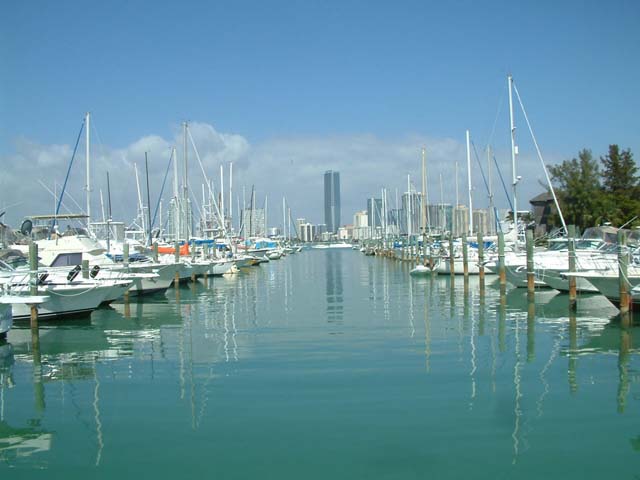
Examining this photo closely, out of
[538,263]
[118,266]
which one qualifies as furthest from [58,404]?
[538,263]

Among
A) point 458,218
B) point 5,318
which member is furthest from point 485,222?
point 5,318

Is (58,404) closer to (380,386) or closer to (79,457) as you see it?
(79,457)

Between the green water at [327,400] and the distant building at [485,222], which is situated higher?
the distant building at [485,222]

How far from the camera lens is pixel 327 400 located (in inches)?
463

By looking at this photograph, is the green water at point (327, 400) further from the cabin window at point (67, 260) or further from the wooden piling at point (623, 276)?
the cabin window at point (67, 260)

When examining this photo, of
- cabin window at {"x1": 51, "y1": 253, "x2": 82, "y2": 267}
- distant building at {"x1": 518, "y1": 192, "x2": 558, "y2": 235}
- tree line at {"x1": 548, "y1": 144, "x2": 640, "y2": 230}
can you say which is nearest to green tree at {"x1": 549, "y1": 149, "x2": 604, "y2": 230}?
tree line at {"x1": 548, "y1": 144, "x2": 640, "y2": 230}

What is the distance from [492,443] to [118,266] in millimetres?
Result: 27533

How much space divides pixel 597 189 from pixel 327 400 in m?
56.4

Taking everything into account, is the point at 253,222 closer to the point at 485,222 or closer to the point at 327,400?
the point at 485,222

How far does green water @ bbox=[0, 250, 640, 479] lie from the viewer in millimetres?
8906

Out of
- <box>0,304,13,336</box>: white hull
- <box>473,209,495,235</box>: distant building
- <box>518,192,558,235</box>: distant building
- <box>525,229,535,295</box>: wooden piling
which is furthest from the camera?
<box>518,192,558,235</box>: distant building

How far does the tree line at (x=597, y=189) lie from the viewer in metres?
59.2

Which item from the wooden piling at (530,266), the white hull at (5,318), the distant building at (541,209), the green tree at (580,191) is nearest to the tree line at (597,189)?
the green tree at (580,191)

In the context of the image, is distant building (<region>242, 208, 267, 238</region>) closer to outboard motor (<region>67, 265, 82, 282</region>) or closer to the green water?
outboard motor (<region>67, 265, 82, 282</region>)
